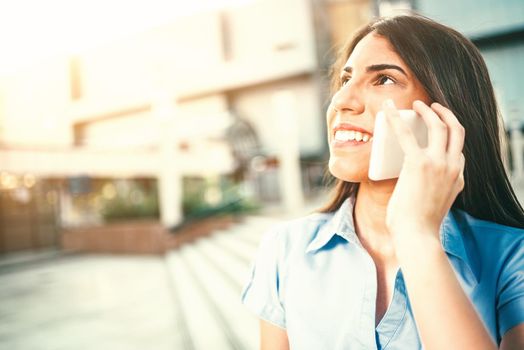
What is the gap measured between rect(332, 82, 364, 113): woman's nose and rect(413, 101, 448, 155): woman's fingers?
23 cm

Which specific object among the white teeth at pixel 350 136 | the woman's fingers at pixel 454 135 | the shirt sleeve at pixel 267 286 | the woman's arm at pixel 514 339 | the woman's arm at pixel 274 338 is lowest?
the woman's arm at pixel 274 338

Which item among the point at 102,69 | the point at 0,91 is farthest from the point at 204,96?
the point at 0,91

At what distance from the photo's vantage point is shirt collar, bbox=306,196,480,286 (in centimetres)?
102

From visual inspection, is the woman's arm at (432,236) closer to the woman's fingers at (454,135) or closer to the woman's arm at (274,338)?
the woman's fingers at (454,135)

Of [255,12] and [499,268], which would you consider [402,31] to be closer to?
[499,268]

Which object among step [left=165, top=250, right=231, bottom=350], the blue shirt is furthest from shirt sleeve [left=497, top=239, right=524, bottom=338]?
step [left=165, top=250, right=231, bottom=350]

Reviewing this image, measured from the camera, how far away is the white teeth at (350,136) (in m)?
1.08

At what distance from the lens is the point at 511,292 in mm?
931

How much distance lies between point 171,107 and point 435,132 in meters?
10.6

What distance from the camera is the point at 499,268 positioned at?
0.99m

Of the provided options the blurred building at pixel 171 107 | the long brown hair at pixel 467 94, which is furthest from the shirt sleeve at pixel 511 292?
the blurred building at pixel 171 107

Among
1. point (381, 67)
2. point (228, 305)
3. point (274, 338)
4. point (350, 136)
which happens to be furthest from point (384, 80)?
point (228, 305)

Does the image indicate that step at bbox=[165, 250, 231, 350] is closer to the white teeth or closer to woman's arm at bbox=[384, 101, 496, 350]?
the white teeth

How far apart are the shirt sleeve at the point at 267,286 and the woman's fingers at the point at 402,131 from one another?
590 millimetres
